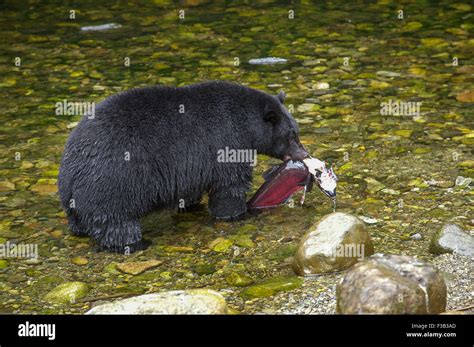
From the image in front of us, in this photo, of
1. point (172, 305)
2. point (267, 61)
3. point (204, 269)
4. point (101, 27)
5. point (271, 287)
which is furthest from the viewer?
point (101, 27)

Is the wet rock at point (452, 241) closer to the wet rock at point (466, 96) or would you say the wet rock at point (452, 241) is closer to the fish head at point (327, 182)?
the fish head at point (327, 182)

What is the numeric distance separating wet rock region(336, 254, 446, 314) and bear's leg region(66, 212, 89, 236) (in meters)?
2.55

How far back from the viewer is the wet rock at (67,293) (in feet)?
20.5

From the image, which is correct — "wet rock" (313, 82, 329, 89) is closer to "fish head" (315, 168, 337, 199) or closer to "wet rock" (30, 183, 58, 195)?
"fish head" (315, 168, 337, 199)

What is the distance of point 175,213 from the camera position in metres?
7.78

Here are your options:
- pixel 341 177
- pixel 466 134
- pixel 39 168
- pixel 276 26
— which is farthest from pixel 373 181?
pixel 276 26

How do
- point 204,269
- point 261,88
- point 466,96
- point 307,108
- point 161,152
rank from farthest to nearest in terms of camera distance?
point 261,88
point 466,96
point 307,108
point 161,152
point 204,269

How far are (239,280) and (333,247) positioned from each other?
0.73 metres

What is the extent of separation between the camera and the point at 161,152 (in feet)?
22.9

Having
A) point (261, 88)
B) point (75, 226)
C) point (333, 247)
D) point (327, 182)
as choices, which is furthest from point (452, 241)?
point (261, 88)

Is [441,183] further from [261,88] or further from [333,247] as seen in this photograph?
[261,88]

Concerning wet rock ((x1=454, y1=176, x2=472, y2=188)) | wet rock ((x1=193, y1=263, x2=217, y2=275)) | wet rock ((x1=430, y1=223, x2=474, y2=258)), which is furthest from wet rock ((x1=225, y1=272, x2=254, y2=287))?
wet rock ((x1=454, y1=176, x2=472, y2=188))

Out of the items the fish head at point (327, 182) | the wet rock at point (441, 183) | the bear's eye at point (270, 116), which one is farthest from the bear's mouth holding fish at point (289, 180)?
the wet rock at point (441, 183)

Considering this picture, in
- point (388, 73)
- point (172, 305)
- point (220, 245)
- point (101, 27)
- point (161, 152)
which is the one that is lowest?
point (220, 245)
